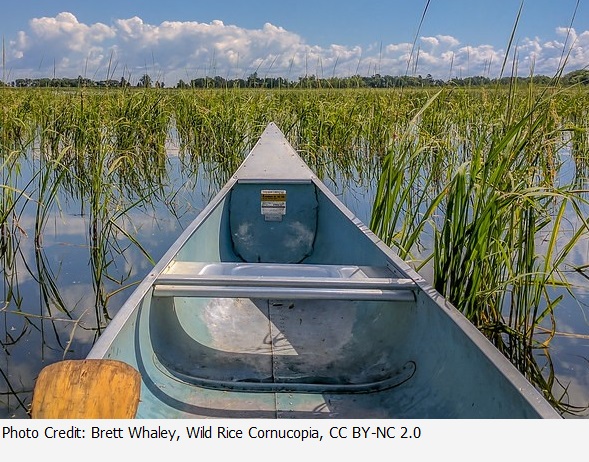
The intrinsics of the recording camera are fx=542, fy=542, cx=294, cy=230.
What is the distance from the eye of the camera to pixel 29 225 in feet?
14.3

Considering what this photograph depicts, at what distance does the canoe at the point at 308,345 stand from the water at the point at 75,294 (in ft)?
1.93

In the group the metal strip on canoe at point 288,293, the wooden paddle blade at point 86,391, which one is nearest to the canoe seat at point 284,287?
the metal strip on canoe at point 288,293

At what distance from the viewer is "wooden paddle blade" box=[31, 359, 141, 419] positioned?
1.08 metres

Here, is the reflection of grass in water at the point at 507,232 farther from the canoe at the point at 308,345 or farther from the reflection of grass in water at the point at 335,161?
the canoe at the point at 308,345

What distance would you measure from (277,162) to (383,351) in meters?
2.32

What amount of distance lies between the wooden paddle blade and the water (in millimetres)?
1110

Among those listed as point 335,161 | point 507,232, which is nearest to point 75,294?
point 507,232

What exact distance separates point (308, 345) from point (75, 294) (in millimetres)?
1468

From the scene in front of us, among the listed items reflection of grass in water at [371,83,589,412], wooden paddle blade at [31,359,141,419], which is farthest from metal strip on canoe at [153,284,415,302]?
wooden paddle blade at [31,359,141,419]

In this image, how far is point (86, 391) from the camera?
110cm

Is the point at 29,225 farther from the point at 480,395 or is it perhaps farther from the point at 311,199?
the point at 480,395

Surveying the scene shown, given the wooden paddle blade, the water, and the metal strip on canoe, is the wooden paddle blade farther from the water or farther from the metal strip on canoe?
the water

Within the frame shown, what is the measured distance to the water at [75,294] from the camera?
2.33 metres
